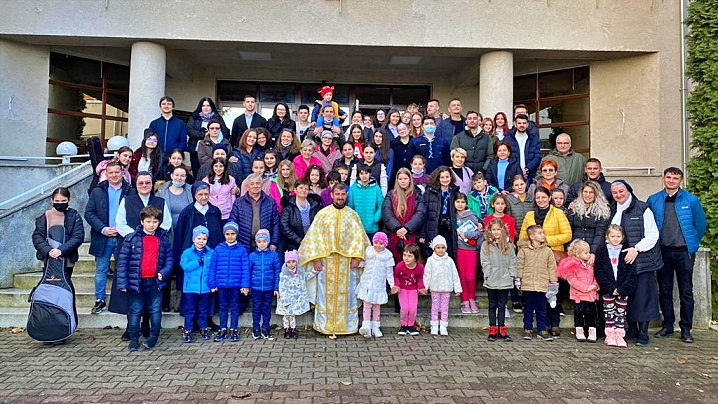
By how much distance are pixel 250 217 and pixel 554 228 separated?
152 inches

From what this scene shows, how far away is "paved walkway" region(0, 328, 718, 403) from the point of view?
4.07 metres

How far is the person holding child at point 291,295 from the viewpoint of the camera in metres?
5.71

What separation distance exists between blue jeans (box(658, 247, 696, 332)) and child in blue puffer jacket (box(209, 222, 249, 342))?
526cm

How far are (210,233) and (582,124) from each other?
31.9ft

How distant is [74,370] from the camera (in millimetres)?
4637

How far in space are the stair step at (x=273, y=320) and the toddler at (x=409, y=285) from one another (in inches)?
10.6

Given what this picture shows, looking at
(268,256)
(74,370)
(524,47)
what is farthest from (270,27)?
(74,370)

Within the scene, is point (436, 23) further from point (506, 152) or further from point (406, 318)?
point (406, 318)

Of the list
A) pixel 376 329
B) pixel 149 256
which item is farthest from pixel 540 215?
pixel 149 256

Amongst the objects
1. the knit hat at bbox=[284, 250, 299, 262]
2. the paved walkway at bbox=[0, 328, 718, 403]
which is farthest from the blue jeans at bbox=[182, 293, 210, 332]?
the knit hat at bbox=[284, 250, 299, 262]

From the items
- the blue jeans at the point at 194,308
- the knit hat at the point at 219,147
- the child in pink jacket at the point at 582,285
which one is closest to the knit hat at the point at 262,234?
the blue jeans at the point at 194,308

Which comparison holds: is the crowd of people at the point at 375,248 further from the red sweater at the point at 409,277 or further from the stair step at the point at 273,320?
the stair step at the point at 273,320

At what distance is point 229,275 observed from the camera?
559 centimetres

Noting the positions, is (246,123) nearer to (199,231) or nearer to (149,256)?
(199,231)
